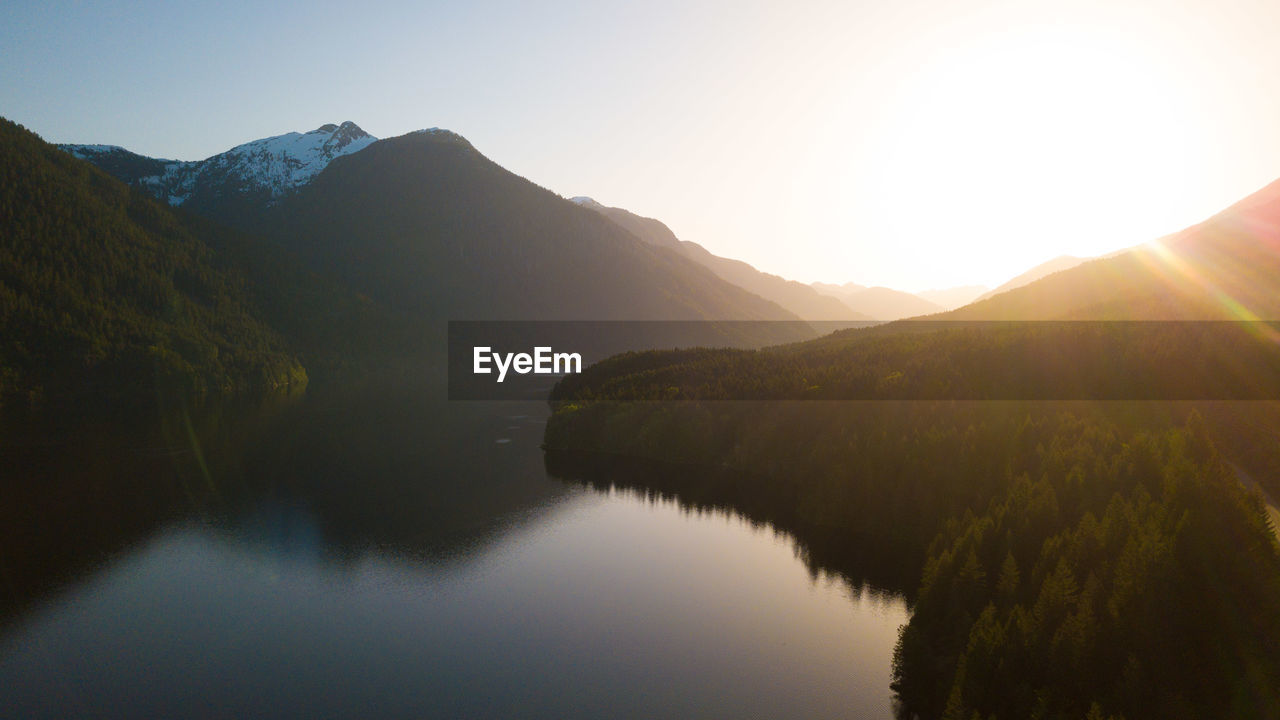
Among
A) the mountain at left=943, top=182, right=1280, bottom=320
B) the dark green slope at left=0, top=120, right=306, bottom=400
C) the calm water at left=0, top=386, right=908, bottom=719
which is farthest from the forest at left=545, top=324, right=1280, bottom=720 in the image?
the dark green slope at left=0, top=120, right=306, bottom=400

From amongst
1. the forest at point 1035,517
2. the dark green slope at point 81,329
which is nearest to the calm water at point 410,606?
the forest at point 1035,517

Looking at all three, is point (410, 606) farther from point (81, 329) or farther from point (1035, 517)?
point (81, 329)

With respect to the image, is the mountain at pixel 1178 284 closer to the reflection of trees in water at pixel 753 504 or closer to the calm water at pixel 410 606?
the reflection of trees in water at pixel 753 504

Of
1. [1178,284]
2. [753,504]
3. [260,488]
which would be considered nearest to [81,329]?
[260,488]

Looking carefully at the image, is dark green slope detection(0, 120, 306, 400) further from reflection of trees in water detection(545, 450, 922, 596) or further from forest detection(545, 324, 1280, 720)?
forest detection(545, 324, 1280, 720)

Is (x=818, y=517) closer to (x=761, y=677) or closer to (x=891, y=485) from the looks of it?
(x=891, y=485)

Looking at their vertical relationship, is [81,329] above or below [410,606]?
above
